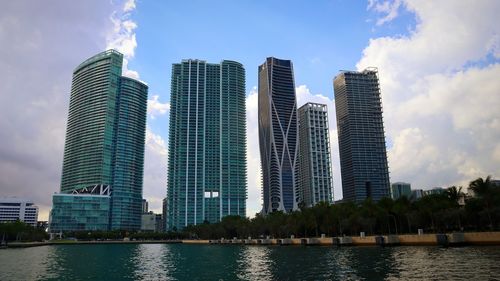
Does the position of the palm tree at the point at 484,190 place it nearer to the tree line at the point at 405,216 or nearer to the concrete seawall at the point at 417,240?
the tree line at the point at 405,216

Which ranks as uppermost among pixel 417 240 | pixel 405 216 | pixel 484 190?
pixel 484 190

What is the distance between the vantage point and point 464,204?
356 feet

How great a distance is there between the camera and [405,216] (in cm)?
12306

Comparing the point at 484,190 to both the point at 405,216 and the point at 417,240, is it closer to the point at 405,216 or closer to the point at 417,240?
the point at 417,240

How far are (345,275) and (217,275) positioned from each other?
17.9 m

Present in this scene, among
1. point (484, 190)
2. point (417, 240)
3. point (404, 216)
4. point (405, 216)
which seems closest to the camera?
point (484, 190)

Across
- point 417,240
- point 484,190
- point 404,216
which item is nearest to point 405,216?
point 404,216

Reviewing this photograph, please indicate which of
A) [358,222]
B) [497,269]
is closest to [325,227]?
[358,222]

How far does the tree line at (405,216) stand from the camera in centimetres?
9681

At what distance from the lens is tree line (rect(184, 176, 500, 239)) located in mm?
96812

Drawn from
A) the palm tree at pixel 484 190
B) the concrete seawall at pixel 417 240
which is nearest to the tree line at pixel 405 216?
the palm tree at pixel 484 190

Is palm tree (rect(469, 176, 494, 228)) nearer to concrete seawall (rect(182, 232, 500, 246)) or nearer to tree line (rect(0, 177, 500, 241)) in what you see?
tree line (rect(0, 177, 500, 241))

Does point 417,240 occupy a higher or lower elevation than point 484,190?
lower

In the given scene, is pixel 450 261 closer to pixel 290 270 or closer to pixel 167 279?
pixel 290 270
